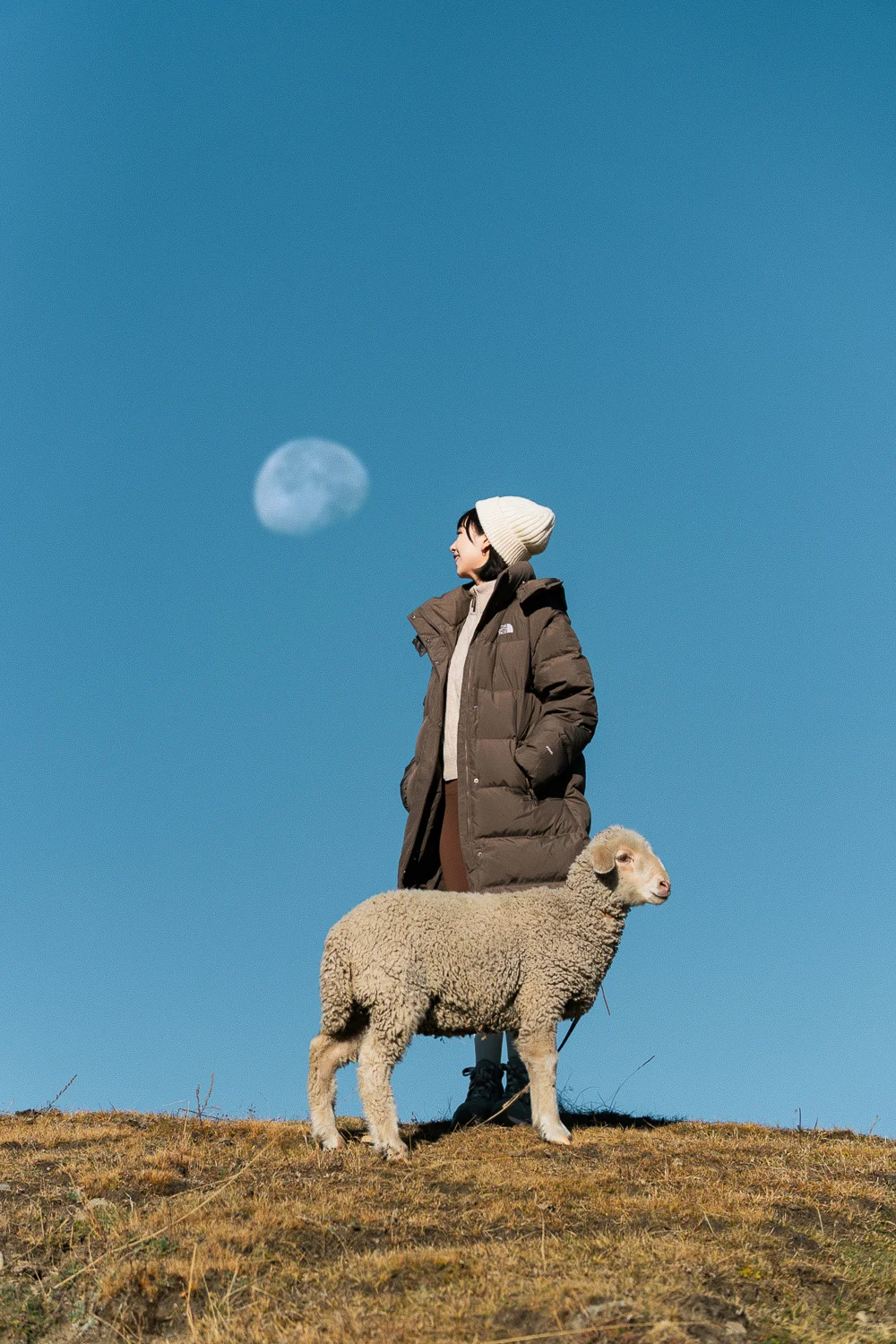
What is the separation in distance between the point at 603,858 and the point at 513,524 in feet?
8.76

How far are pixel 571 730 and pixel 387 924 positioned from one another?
6.71 feet

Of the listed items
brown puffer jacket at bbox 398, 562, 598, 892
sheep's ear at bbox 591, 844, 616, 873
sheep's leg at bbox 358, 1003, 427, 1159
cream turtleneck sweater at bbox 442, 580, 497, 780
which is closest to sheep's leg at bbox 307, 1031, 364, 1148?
sheep's leg at bbox 358, 1003, 427, 1159

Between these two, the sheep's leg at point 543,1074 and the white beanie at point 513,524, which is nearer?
the sheep's leg at point 543,1074

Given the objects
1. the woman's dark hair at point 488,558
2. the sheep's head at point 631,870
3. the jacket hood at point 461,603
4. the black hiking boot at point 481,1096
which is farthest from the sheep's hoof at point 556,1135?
the woman's dark hair at point 488,558

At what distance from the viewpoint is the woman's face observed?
30.5ft

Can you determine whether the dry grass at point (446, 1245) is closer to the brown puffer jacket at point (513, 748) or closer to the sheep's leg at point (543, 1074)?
the sheep's leg at point (543, 1074)

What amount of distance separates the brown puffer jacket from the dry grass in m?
1.85

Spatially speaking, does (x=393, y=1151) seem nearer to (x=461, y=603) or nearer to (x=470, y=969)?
(x=470, y=969)

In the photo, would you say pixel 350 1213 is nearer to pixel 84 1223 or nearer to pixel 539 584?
pixel 84 1223

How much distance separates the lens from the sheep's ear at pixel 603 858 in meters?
7.82

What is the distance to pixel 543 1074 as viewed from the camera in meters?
7.59

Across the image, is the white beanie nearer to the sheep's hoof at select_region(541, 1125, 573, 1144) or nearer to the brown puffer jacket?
the brown puffer jacket

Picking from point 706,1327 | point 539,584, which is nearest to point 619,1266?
point 706,1327

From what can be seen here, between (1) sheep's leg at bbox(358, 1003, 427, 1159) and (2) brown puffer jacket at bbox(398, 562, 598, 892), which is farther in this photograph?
(2) brown puffer jacket at bbox(398, 562, 598, 892)
